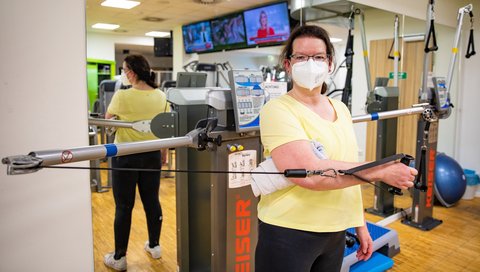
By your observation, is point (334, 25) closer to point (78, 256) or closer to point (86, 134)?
point (86, 134)

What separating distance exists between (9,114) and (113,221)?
1.00 m

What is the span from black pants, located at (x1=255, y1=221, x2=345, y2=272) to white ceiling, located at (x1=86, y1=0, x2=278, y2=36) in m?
1.23

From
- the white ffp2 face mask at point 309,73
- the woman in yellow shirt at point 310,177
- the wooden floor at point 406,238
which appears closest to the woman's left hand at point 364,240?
the woman in yellow shirt at point 310,177

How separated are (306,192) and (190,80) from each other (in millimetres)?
1425

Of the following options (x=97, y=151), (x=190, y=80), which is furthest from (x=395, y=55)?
(x=97, y=151)

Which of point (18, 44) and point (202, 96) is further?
point (202, 96)

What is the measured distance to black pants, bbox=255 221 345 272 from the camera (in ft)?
4.35

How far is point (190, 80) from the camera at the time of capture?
252 cm

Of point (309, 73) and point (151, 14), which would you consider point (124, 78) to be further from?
point (309, 73)

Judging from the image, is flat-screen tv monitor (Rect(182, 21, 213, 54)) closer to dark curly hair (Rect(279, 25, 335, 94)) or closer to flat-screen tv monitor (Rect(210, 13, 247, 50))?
flat-screen tv monitor (Rect(210, 13, 247, 50))

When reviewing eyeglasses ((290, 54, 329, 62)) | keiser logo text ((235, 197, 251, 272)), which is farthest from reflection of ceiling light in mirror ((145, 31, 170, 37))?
eyeglasses ((290, 54, 329, 62))

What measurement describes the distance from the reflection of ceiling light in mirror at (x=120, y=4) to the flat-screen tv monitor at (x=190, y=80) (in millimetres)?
488

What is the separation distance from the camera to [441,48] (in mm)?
5113

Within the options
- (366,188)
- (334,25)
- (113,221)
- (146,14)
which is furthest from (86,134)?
(366,188)
